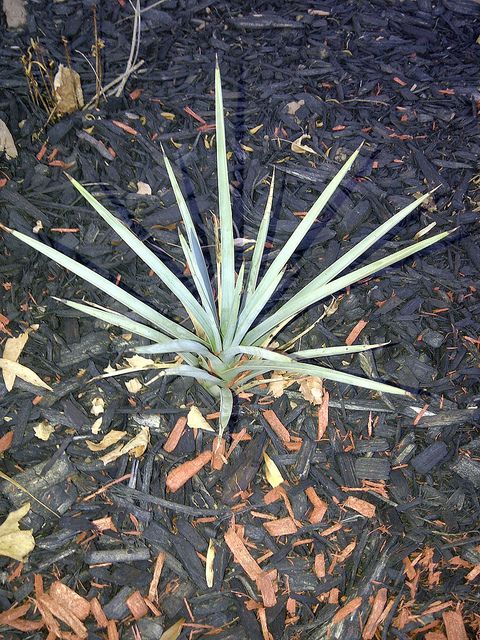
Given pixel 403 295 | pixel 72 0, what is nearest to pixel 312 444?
pixel 403 295

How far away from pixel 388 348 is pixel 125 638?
1271 mm

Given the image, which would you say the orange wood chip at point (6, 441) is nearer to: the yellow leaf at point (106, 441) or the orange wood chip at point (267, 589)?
the yellow leaf at point (106, 441)

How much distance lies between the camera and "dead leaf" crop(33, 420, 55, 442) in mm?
1944

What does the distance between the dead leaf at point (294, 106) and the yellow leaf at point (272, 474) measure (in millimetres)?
1728

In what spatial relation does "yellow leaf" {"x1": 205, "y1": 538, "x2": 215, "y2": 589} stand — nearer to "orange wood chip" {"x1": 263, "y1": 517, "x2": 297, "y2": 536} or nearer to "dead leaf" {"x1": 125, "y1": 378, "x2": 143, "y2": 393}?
"orange wood chip" {"x1": 263, "y1": 517, "x2": 297, "y2": 536}

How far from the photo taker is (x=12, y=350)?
208cm

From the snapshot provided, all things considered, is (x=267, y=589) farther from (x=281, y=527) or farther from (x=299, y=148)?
(x=299, y=148)

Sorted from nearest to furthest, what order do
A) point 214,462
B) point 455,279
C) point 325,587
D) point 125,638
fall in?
point 125,638 → point 325,587 → point 214,462 → point 455,279

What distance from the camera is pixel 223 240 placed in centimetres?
170

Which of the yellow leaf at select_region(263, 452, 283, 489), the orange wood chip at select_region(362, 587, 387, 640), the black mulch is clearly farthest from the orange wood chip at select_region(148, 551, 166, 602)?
the orange wood chip at select_region(362, 587, 387, 640)

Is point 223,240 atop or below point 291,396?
atop

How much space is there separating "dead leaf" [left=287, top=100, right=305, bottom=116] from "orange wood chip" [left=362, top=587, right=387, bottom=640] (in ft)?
6.93

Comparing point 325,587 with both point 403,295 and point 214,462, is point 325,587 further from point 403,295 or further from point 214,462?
point 403,295

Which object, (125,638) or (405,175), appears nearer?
(125,638)
